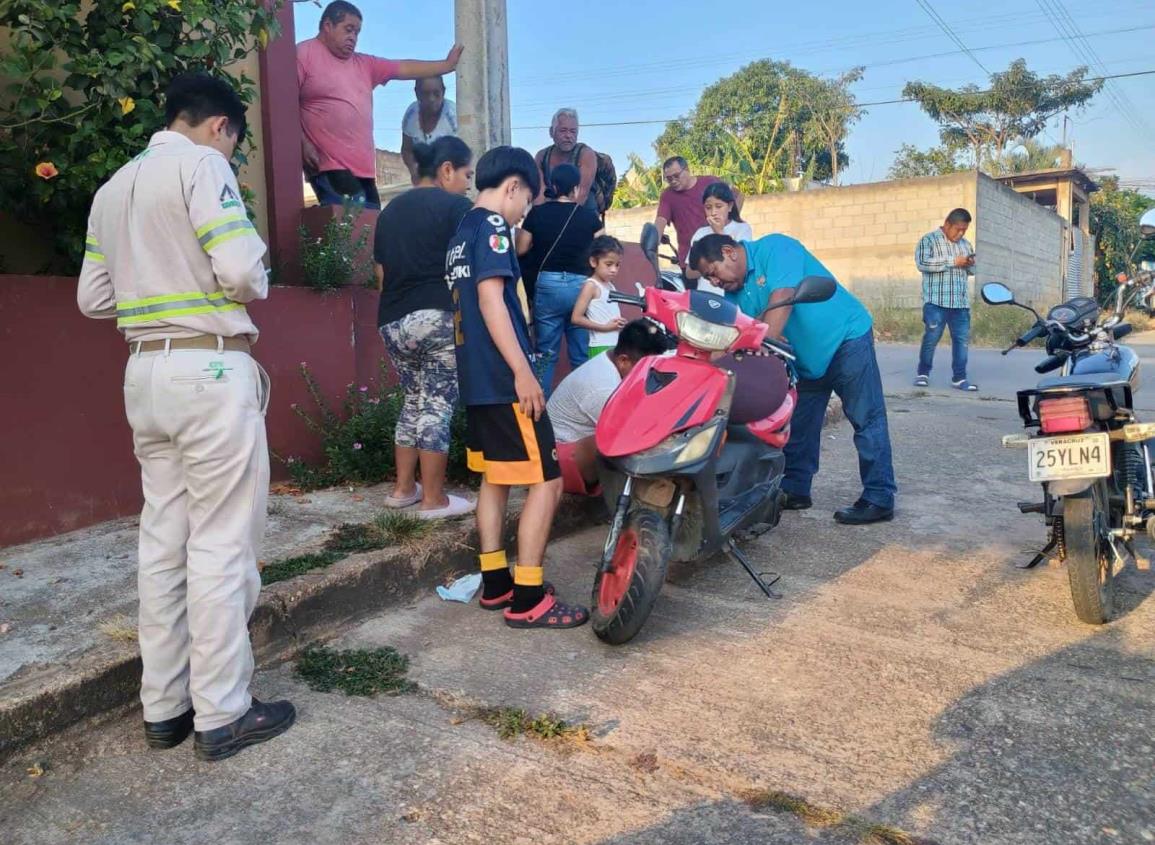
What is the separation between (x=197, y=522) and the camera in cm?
254

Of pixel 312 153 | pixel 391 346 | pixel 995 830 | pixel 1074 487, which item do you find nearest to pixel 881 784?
pixel 995 830

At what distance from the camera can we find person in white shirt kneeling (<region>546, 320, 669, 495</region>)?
13.5ft

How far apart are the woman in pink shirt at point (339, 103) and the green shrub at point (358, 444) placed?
150 centimetres

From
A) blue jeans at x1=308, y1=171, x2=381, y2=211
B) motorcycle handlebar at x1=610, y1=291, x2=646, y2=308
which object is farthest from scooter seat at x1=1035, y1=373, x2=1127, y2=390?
blue jeans at x1=308, y1=171, x2=381, y2=211

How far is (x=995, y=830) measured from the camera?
6.98 ft

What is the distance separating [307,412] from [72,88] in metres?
1.82

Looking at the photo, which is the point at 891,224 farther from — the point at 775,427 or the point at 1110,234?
the point at 1110,234

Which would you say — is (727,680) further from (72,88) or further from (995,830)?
(72,88)

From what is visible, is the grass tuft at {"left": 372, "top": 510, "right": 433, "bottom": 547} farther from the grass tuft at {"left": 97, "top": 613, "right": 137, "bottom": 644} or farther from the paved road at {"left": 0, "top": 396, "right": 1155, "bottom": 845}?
the grass tuft at {"left": 97, "top": 613, "right": 137, "bottom": 644}

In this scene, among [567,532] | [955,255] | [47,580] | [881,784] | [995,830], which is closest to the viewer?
[995,830]

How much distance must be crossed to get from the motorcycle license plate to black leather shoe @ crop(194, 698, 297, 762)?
103 inches

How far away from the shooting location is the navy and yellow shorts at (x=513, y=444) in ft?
11.0

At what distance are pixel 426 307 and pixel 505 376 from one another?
42.0 inches

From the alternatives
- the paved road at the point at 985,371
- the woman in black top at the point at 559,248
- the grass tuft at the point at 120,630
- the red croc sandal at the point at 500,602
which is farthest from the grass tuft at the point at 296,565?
the paved road at the point at 985,371
